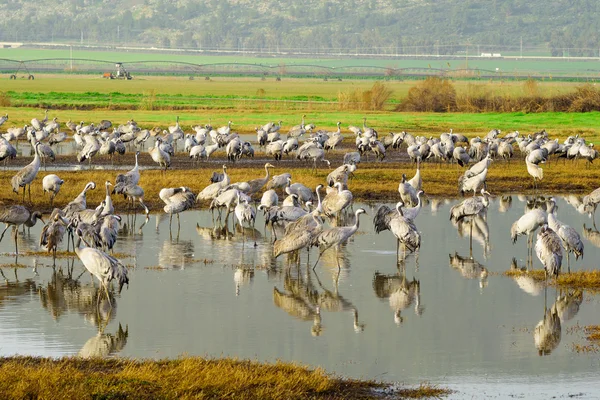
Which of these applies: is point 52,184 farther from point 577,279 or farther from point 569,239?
point 577,279

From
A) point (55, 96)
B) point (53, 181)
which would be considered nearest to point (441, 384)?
point (53, 181)

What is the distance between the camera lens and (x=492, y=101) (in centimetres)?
6275

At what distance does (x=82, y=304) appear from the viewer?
15.1 metres

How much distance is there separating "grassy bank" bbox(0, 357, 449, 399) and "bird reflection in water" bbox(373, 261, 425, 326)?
3310 millimetres

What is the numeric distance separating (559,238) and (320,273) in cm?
394

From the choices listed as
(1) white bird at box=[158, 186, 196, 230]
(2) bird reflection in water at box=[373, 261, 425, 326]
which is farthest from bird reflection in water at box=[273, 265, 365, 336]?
(1) white bird at box=[158, 186, 196, 230]

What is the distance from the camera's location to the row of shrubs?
61.2 m

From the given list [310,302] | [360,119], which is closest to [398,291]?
[310,302]

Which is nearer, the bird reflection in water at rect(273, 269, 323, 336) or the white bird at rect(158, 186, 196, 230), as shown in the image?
the bird reflection in water at rect(273, 269, 323, 336)

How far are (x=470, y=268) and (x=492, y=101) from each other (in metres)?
46.1

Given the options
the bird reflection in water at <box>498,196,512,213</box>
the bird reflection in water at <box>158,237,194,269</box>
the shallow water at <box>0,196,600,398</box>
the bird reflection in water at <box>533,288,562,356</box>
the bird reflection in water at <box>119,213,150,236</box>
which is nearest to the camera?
the shallow water at <box>0,196,600,398</box>

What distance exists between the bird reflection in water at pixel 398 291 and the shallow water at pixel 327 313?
0.03 metres

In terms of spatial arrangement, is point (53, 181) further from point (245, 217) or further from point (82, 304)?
point (82, 304)

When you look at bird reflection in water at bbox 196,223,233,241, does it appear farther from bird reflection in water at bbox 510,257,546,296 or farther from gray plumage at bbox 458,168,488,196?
gray plumage at bbox 458,168,488,196
